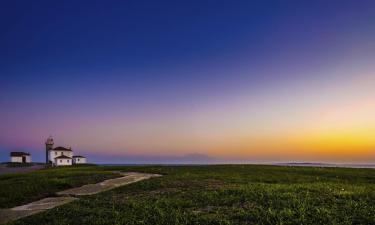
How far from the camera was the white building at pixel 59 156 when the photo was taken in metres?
102

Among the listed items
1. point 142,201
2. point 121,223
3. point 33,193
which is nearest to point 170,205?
point 142,201

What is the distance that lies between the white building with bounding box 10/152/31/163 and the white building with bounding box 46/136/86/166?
284 inches

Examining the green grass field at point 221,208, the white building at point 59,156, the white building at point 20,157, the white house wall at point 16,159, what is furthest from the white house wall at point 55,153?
the green grass field at point 221,208

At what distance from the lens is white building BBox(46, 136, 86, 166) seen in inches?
4018

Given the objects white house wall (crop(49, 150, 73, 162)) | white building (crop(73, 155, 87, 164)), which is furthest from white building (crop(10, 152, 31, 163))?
white building (crop(73, 155, 87, 164))

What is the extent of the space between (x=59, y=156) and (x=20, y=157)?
16.1 meters

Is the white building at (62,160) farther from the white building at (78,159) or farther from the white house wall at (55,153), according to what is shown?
the white building at (78,159)

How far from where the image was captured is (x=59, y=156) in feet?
339

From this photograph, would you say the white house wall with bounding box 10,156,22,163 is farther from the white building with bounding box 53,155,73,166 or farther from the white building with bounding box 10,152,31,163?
the white building with bounding box 53,155,73,166

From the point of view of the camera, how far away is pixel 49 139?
112m

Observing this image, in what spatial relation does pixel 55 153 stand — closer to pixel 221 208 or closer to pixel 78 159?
pixel 78 159

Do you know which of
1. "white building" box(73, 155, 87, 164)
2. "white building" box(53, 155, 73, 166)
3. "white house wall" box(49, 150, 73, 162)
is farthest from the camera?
"white building" box(73, 155, 87, 164)

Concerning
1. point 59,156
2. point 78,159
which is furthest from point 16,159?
point 78,159

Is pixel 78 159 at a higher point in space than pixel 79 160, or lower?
higher
